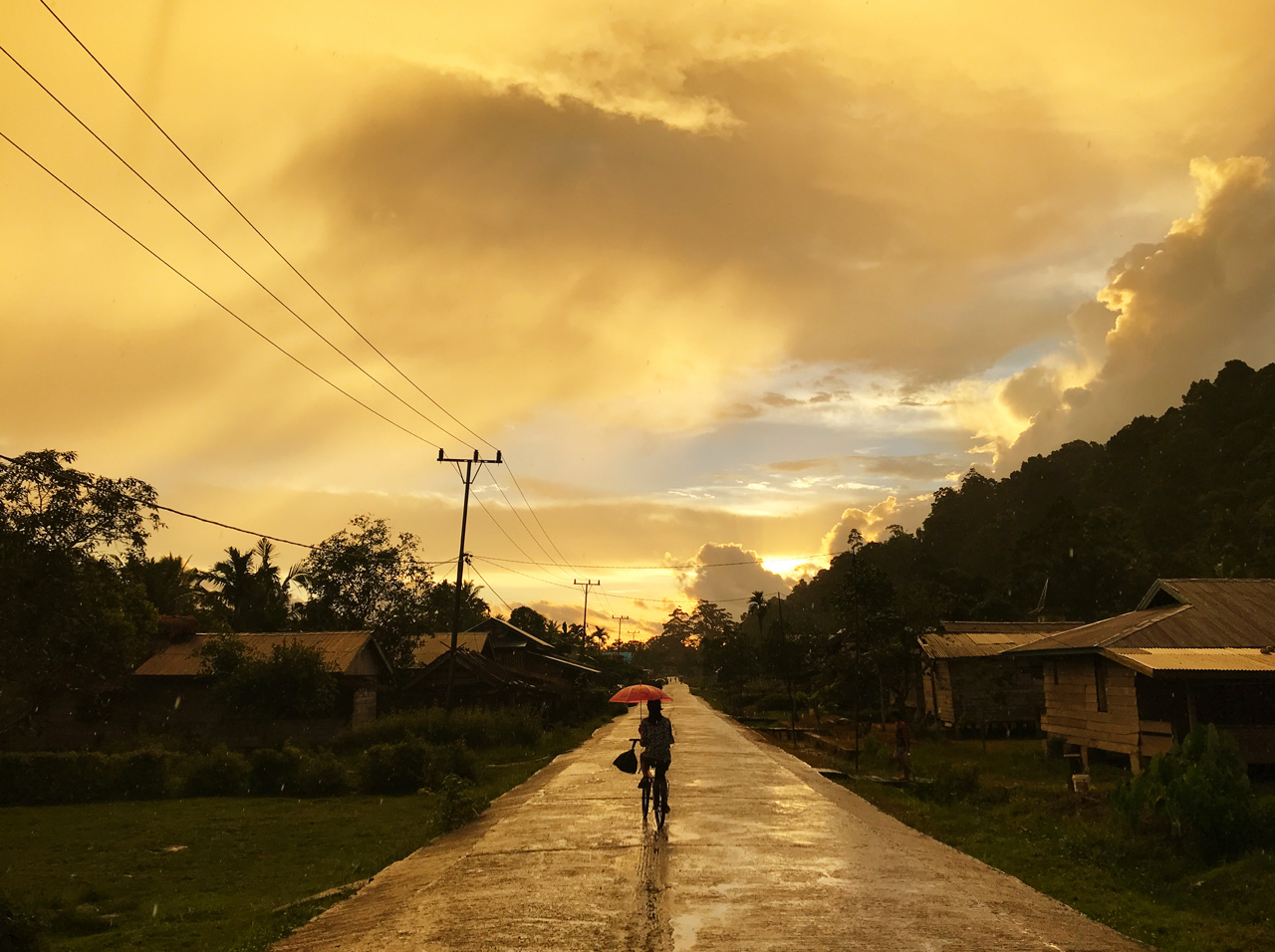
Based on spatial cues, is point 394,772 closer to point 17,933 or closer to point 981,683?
point 17,933

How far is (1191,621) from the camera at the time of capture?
2453 cm

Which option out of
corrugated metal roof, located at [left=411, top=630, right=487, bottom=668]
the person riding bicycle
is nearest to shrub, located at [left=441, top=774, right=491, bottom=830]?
the person riding bicycle

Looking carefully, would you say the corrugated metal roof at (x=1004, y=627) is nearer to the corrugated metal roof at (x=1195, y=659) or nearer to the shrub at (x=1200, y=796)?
the corrugated metal roof at (x=1195, y=659)

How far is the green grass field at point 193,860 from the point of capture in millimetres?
11188

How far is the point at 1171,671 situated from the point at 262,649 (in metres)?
36.0

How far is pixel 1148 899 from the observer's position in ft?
36.2

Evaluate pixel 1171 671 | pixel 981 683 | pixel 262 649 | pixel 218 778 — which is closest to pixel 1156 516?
pixel 981 683

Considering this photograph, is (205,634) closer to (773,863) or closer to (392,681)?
(392,681)

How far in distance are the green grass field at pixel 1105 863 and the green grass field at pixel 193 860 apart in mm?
9565

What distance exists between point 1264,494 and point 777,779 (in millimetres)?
49981

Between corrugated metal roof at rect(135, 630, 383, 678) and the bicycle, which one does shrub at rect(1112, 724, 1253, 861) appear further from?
corrugated metal roof at rect(135, 630, 383, 678)

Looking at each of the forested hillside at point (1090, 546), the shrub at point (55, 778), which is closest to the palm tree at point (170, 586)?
the shrub at point (55, 778)

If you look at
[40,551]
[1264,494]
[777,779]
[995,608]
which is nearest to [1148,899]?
[777,779]

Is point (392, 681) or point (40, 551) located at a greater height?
point (40, 551)
